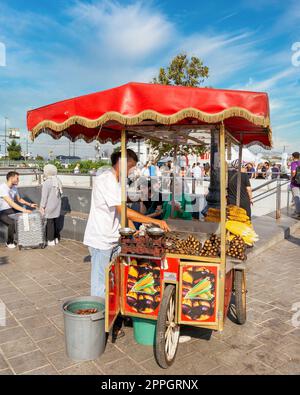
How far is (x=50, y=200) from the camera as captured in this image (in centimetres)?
781

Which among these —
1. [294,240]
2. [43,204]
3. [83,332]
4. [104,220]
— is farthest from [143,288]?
[294,240]

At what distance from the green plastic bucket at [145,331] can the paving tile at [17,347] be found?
3.61 feet

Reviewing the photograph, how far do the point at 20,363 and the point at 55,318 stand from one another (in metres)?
0.99

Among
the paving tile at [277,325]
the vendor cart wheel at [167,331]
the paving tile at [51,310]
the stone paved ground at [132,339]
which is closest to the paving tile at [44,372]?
the stone paved ground at [132,339]

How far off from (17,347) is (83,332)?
931mm

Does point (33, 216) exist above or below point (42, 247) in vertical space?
above

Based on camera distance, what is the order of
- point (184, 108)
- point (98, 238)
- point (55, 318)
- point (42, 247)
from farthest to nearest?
point (42, 247) → point (55, 318) → point (98, 238) → point (184, 108)

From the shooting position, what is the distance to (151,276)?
3348mm

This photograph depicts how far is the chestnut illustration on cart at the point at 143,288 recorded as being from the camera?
3.33 m

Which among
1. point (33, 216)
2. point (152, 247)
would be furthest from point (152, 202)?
point (152, 247)

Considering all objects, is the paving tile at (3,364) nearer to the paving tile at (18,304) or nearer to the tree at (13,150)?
the paving tile at (18,304)

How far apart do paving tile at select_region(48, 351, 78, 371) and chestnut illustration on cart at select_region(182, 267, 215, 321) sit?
3.98 ft
